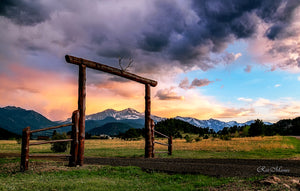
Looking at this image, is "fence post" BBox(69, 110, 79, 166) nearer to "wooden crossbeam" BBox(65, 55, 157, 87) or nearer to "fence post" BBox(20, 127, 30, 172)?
"fence post" BBox(20, 127, 30, 172)

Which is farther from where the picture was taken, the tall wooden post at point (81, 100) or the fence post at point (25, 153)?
the tall wooden post at point (81, 100)

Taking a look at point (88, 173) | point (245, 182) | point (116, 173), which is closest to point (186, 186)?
point (245, 182)

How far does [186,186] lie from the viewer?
24.9 ft

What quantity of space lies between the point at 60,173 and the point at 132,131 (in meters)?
69.2

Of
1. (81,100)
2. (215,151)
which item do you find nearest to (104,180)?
(81,100)

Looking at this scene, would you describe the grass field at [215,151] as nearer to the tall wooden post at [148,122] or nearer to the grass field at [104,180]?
the tall wooden post at [148,122]

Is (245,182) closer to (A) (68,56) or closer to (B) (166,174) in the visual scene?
(B) (166,174)

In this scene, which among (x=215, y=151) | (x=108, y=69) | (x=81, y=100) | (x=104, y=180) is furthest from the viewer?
(x=215, y=151)

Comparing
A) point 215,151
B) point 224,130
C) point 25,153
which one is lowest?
point 215,151

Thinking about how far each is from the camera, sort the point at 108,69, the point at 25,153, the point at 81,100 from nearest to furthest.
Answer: the point at 25,153, the point at 81,100, the point at 108,69

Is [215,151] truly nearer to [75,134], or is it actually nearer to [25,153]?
[75,134]

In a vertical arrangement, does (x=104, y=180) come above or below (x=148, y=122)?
below

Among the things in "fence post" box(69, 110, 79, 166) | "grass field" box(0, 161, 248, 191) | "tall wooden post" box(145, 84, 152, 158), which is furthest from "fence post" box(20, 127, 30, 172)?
"tall wooden post" box(145, 84, 152, 158)

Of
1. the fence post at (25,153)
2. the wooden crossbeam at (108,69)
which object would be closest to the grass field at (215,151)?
the wooden crossbeam at (108,69)
